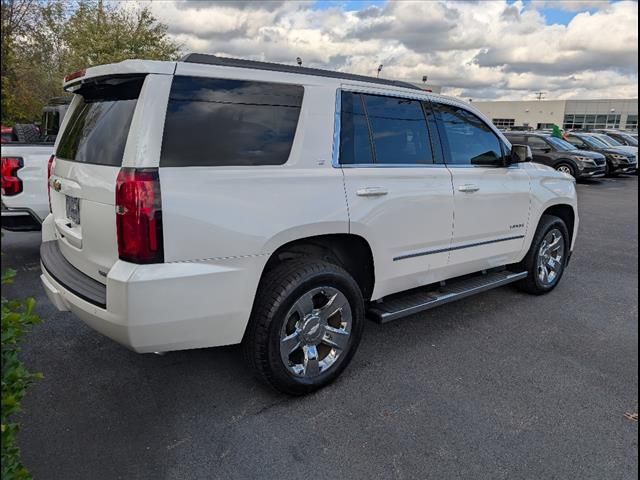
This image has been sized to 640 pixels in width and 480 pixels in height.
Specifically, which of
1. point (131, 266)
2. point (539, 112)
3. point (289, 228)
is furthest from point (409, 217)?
point (539, 112)

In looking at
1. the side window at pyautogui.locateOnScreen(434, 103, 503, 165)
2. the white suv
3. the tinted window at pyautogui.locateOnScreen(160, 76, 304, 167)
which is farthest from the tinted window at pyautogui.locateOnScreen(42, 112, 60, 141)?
the side window at pyautogui.locateOnScreen(434, 103, 503, 165)

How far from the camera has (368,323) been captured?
4.35 m

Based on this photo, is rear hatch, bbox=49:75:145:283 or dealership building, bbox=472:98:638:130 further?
dealership building, bbox=472:98:638:130

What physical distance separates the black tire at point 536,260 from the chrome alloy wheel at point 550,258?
0.03 metres

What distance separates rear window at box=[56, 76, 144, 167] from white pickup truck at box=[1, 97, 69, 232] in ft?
8.67

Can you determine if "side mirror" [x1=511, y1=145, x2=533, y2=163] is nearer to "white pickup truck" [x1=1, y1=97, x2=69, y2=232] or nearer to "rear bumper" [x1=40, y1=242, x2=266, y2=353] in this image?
"rear bumper" [x1=40, y1=242, x2=266, y2=353]

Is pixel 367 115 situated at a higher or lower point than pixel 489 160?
higher

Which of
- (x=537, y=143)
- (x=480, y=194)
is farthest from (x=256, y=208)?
(x=537, y=143)

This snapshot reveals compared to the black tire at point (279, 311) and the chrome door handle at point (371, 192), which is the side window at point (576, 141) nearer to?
the chrome door handle at point (371, 192)

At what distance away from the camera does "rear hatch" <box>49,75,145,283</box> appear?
2562 mm

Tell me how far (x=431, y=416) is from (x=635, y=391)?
60.5 inches

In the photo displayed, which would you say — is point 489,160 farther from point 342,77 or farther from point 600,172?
point 600,172

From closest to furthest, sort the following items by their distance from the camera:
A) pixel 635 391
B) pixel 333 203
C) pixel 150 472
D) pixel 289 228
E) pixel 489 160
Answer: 1. pixel 150 472
2. pixel 289 228
3. pixel 333 203
4. pixel 635 391
5. pixel 489 160

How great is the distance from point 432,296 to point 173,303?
2192mm
